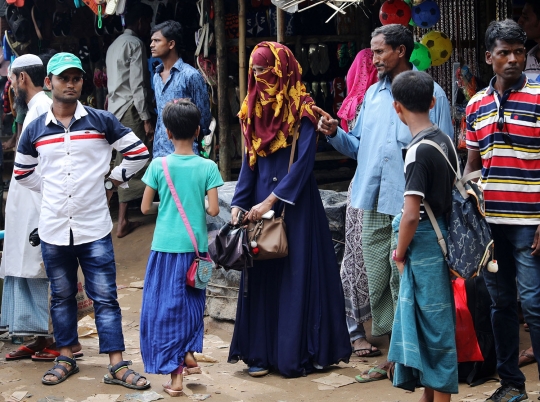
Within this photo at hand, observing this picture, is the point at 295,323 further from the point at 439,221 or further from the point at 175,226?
the point at 439,221

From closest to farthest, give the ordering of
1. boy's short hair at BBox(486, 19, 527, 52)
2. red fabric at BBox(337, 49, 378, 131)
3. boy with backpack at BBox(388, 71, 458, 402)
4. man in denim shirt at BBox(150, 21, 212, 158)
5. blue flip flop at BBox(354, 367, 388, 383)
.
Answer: boy with backpack at BBox(388, 71, 458, 402) → boy's short hair at BBox(486, 19, 527, 52) → blue flip flop at BBox(354, 367, 388, 383) → red fabric at BBox(337, 49, 378, 131) → man in denim shirt at BBox(150, 21, 212, 158)

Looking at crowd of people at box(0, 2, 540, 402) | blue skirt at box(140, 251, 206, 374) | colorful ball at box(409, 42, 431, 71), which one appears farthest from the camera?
colorful ball at box(409, 42, 431, 71)

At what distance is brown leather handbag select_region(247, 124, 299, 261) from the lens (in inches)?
213

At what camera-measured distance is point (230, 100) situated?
9.39 meters

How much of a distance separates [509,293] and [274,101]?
188 centimetres

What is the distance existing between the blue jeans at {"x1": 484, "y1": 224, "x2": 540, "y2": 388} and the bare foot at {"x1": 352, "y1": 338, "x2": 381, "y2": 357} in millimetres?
1285

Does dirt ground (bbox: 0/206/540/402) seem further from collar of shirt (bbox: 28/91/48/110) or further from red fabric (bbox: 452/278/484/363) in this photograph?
collar of shirt (bbox: 28/91/48/110)

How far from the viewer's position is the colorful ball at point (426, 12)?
21.7ft

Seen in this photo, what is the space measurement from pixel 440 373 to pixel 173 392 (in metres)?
1.73

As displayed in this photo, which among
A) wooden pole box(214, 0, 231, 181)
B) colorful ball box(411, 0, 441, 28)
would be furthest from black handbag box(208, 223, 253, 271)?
wooden pole box(214, 0, 231, 181)

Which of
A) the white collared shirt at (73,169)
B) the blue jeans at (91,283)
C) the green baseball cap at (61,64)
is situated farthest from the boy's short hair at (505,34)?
the blue jeans at (91,283)

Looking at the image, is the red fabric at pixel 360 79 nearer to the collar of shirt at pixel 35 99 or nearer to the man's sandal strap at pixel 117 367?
the collar of shirt at pixel 35 99

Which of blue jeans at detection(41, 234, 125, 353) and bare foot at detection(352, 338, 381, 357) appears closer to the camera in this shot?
blue jeans at detection(41, 234, 125, 353)

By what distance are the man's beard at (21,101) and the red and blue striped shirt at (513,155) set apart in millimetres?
3371
